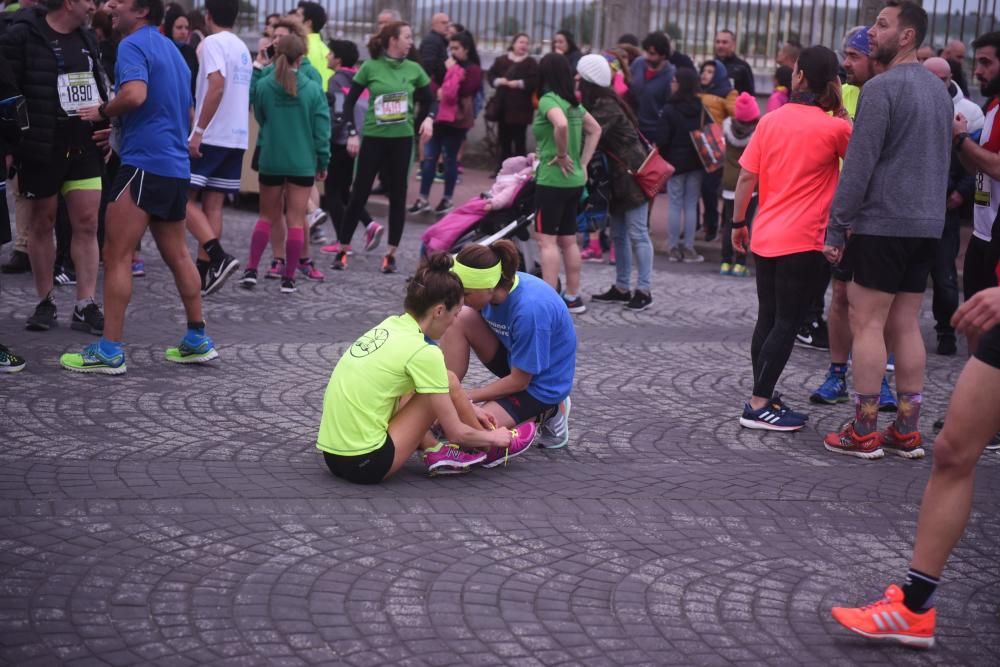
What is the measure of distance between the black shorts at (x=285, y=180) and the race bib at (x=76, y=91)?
2140mm

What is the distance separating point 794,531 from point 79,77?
5201mm

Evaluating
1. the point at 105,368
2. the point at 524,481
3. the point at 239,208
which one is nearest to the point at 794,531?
the point at 524,481

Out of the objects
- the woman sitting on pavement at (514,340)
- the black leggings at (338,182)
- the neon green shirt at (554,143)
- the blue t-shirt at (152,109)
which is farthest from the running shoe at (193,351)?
the black leggings at (338,182)

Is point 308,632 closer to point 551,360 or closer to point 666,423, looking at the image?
point 551,360

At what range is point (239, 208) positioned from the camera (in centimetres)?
1513

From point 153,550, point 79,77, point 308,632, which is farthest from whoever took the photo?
point 79,77

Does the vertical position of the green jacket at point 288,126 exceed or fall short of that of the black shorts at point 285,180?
it exceeds it

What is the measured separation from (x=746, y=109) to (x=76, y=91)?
6635 mm

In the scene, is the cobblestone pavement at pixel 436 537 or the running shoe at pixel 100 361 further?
the running shoe at pixel 100 361

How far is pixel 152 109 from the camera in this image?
24.0ft

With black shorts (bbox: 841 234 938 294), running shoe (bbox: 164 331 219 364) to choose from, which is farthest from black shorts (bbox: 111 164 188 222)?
black shorts (bbox: 841 234 938 294)

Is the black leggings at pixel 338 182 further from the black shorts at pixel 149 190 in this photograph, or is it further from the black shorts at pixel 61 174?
the black shorts at pixel 149 190

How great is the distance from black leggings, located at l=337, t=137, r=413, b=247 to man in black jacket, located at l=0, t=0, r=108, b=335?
3056 millimetres

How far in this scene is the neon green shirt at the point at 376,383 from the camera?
546 centimetres
